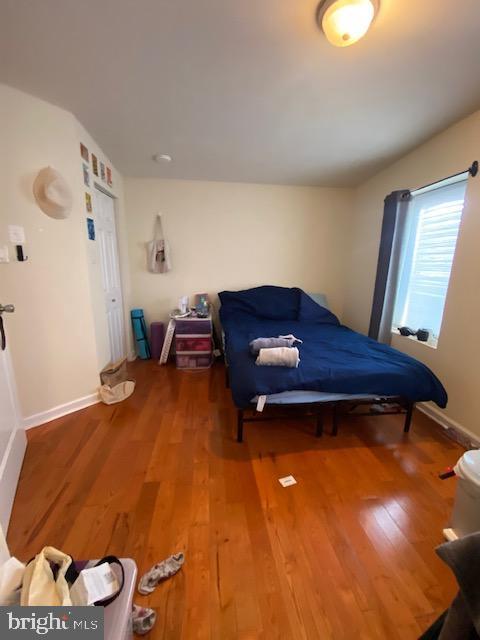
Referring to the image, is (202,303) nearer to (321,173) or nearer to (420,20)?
(321,173)

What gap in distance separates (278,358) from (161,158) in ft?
7.78

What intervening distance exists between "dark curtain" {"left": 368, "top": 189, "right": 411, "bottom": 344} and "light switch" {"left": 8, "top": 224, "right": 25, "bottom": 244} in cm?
317

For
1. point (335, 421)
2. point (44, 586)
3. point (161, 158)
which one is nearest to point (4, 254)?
point (161, 158)

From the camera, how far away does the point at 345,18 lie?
119 cm

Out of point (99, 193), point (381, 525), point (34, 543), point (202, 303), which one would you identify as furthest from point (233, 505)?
point (99, 193)

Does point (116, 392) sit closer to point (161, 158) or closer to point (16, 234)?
point (16, 234)

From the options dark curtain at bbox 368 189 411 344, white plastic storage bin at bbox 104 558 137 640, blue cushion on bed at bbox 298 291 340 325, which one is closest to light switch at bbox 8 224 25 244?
white plastic storage bin at bbox 104 558 137 640

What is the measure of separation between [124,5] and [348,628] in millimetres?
2700

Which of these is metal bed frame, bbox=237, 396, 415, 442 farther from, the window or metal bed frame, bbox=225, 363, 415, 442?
the window

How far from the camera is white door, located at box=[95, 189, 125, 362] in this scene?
2768mm

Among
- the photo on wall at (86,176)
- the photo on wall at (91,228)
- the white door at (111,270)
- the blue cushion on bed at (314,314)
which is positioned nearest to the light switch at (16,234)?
the photo on wall at (91,228)

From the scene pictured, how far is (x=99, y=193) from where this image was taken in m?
2.74

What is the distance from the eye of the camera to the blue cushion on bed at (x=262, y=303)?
343 cm

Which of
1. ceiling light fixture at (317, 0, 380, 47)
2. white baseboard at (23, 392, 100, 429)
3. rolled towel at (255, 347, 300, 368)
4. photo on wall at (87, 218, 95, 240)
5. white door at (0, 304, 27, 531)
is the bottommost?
white baseboard at (23, 392, 100, 429)
